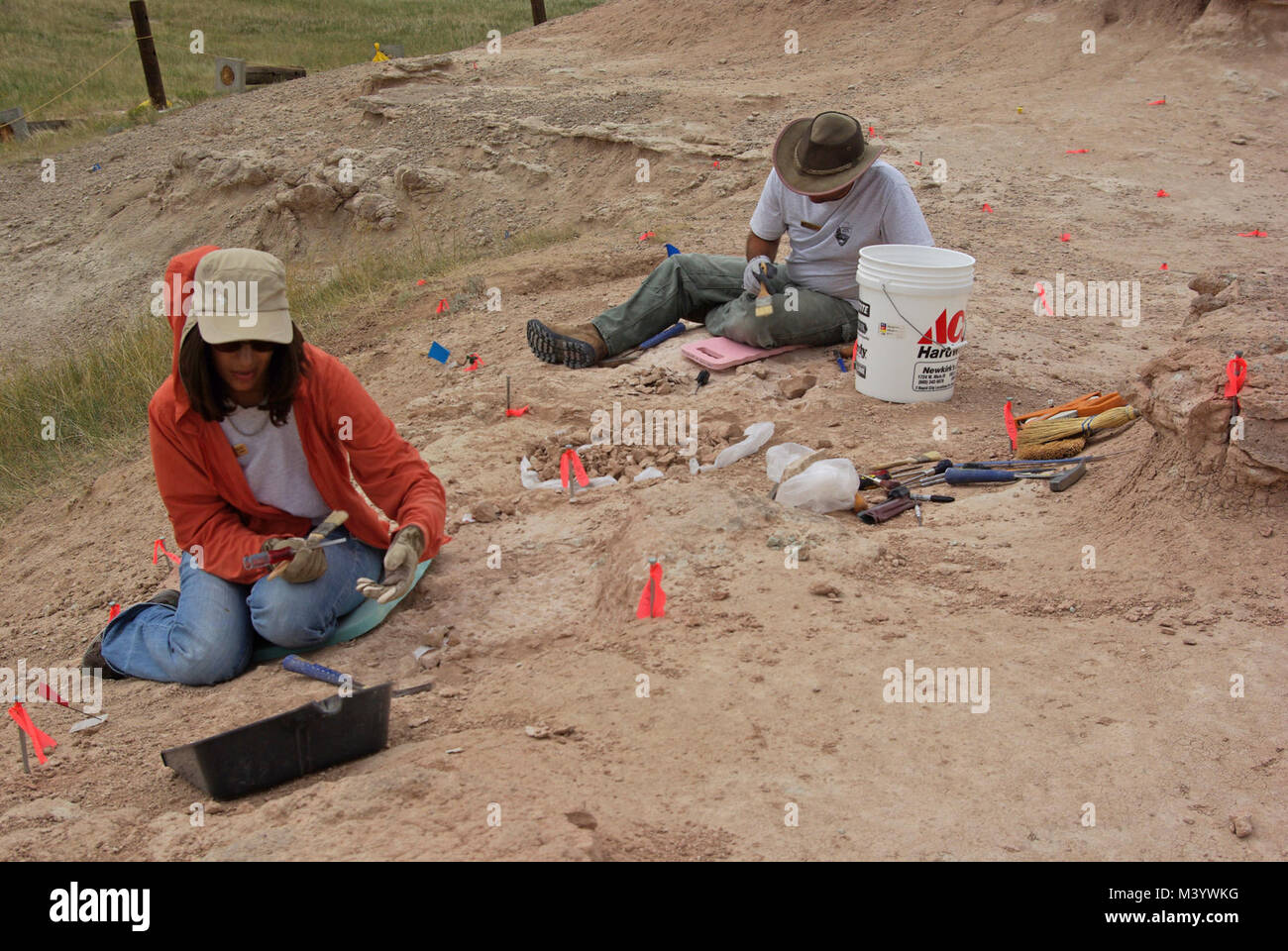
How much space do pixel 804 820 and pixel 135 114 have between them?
15144 mm

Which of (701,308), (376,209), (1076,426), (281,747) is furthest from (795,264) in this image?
(376,209)

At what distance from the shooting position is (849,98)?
966cm

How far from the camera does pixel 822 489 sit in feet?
12.5

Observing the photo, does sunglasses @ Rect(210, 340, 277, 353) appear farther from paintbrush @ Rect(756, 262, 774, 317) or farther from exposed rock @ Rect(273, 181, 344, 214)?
exposed rock @ Rect(273, 181, 344, 214)

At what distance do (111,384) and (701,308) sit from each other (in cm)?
412

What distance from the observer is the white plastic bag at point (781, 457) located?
4.16 metres

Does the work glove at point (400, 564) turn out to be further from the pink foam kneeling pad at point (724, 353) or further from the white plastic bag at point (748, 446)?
the pink foam kneeling pad at point (724, 353)

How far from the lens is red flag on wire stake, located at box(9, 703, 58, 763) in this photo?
273cm

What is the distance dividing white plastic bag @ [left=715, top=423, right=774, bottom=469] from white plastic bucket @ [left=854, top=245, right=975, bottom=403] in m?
0.58

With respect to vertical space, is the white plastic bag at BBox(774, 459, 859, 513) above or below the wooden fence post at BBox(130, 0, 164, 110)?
below

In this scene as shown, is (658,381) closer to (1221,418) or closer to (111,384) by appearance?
(1221,418)

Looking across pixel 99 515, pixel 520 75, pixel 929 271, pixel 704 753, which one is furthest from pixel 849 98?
pixel 704 753

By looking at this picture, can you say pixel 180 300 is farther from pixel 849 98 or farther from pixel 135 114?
pixel 135 114

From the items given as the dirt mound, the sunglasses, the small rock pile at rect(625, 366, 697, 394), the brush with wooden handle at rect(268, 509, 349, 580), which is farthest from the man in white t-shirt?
the sunglasses
